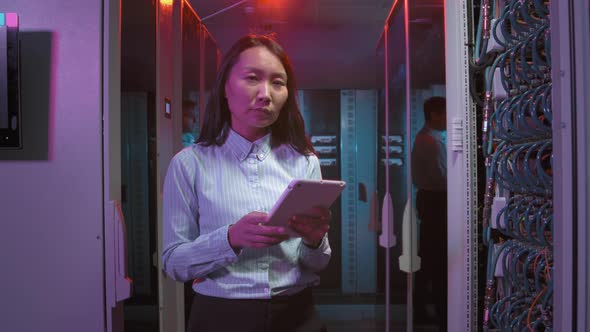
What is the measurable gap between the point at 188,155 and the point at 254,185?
23cm

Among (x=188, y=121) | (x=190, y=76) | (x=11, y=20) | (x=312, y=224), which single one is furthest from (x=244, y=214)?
(x=190, y=76)

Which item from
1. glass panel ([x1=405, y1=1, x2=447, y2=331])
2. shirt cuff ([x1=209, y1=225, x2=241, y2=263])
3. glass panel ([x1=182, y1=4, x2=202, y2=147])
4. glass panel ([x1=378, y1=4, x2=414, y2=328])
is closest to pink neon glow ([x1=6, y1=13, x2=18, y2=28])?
glass panel ([x1=182, y1=4, x2=202, y2=147])

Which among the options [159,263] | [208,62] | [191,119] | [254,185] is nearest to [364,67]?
[208,62]

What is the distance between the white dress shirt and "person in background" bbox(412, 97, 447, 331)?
38.9 inches

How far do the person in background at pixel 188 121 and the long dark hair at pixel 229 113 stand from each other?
1272mm

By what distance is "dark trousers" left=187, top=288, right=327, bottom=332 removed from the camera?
3.92ft

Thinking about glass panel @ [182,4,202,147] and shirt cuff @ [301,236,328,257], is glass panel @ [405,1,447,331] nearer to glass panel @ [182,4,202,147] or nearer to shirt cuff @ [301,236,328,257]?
shirt cuff @ [301,236,328,257]

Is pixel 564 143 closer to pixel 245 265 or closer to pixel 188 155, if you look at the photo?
pixel 245 265

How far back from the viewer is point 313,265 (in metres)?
1.28

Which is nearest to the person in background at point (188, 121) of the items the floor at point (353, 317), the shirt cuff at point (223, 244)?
the shirt cuff at point (223, 244)

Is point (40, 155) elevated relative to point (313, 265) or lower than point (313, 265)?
elevated

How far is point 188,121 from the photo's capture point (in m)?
2.70

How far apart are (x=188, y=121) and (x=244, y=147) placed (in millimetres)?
1494

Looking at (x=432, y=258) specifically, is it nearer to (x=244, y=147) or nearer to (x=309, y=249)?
(x=309, y=249)
